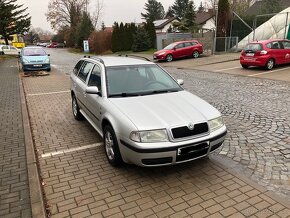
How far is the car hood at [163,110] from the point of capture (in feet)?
12.9

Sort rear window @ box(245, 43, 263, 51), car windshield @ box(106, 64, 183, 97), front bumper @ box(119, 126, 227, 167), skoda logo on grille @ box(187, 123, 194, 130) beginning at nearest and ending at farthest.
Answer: front bumper @ box(119, 126, 227, 167) → skoda logo on grille @ box(187, 123, 194, 130) → car windshield @ box(106, 64, 183, 97) → rear window @ box(245, 43, 263, 51)

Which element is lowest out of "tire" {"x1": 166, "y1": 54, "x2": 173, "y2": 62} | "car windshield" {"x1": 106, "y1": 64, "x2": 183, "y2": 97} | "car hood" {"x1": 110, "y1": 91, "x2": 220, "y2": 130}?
"tire" {"x1": 166, "y1": 54, "x2": 173, "y2": 62}

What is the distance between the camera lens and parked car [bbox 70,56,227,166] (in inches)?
150

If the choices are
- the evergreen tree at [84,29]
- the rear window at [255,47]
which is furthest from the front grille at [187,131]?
the evergreen tree at [84,29]

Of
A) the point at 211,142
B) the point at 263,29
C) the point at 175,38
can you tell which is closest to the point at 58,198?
the point at 211,142

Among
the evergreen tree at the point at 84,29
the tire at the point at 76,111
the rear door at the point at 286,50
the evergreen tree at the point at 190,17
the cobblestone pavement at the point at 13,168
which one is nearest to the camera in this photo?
the cobblestone pavement at the point at 13,168

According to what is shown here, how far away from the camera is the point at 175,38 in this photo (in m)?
31.8

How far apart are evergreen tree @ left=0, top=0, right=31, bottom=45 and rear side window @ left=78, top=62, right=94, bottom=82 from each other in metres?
38.3

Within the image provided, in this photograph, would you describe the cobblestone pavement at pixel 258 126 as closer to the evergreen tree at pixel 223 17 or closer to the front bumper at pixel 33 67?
the front bumper at pixel 33 67

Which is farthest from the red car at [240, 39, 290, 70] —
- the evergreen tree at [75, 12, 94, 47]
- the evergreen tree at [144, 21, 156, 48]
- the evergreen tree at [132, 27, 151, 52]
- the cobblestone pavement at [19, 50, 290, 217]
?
the evergreen tree at [75, 12, 94, 47]

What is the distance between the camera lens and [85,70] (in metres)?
6.29

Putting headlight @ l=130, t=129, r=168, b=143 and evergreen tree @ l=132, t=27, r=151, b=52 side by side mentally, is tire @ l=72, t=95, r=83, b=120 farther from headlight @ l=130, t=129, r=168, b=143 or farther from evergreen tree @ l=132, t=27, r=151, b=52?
evergreen tree @ l=132, t=27, r=151, b=52

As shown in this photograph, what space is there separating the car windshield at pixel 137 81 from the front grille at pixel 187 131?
4.20 feet

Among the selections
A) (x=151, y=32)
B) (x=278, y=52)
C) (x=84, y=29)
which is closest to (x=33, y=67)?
(x=278, y=52)
